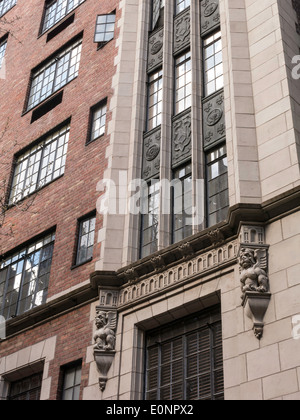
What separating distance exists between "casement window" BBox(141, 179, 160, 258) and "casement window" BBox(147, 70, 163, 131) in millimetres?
2318

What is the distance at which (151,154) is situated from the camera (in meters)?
18.2

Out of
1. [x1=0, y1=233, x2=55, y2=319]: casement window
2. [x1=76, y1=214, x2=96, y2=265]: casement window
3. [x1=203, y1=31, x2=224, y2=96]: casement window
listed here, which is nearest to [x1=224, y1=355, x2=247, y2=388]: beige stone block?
[x1=76, y1=214, x2=96, y2=265]: casement window

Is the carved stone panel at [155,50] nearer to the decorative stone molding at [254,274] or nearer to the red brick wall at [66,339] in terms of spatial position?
the red brick wall at [66,339]

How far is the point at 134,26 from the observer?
2208 cm

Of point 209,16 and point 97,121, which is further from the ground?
point 209,16

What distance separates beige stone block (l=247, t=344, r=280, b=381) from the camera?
11.9 metres

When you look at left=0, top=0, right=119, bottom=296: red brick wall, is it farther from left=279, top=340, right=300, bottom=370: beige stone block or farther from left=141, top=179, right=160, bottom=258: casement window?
left=279, top=340, right=300, bottom=370: beige stone block

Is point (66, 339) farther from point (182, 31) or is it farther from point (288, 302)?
point (182, 31)

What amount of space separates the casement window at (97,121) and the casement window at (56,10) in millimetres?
8067

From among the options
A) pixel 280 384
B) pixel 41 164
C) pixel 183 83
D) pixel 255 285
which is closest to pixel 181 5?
pixel 183 83

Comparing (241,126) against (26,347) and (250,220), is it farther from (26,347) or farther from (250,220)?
(26,347)

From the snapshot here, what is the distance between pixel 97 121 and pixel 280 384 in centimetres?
1272

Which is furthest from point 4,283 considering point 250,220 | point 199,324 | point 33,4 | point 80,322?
point 33,4

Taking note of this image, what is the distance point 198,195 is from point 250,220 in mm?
2613
